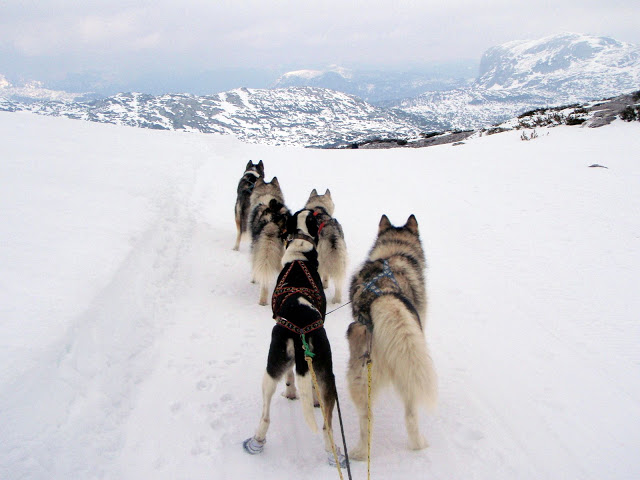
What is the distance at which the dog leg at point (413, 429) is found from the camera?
9.82ft

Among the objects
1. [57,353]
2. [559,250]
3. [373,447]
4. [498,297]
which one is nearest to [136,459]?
[57,353]

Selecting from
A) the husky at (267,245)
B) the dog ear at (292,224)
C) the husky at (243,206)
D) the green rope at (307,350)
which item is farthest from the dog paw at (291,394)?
the husky at (243,206)

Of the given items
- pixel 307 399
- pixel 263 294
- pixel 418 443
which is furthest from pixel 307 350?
pixel 263 294

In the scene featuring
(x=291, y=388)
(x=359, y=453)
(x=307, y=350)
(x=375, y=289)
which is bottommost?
(x=359, y=453)

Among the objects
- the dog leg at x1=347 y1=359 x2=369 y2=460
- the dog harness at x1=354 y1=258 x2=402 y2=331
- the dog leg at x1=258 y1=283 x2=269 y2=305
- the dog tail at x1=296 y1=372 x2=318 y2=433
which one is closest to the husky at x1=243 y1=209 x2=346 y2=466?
the dog tail at x1=296 y1=372 x2=318 y2=433

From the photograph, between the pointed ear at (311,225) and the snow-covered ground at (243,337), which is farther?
the pointed ear at (311,225)

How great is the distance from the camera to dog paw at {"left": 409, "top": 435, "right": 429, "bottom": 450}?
3.12 m

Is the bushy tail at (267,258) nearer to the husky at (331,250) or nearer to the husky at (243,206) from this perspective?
the husky at (331,250)

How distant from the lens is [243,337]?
4.96 metres

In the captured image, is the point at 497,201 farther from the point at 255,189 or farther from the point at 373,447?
the point at 373,447

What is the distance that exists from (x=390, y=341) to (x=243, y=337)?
2832 mm

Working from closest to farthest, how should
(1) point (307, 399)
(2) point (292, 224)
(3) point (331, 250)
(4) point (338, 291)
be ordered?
(1) point (307, 399), (2) point (292, 224), (3) point (331, 250), (4) point (338, 291)

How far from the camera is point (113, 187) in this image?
816 centimetres

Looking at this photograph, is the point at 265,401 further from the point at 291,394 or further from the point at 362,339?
the point at 362,339
